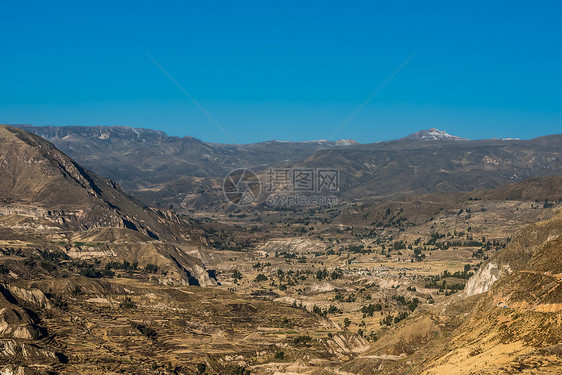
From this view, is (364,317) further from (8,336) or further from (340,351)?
(8,336)

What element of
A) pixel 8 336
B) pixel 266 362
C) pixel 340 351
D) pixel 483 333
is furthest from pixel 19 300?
pixel 483 333

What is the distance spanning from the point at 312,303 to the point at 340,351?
48.6 metres

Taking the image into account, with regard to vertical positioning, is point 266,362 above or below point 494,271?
below

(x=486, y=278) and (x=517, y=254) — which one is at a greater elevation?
(x=517, y=254)

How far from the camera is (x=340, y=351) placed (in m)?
106

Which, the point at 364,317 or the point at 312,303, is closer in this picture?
the point at 364,317

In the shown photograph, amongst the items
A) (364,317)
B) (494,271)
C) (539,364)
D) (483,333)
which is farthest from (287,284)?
(539,364)

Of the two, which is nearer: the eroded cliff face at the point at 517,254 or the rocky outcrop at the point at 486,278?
the eroded cliff face at the point at 517,254

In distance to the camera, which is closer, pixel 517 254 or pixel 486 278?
pixel 517 254

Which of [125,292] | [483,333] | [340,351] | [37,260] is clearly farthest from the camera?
[37,260]

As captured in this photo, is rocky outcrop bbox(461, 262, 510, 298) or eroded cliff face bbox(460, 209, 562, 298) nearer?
eroded cliff face bbox(460, 209, 562, 298)

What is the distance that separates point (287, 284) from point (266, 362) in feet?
279

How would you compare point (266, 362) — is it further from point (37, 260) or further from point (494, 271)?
point (37, 260)

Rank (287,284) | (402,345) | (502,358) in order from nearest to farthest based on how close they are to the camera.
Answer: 1. (502,358)
2. (402,345)
3. (287,284)
